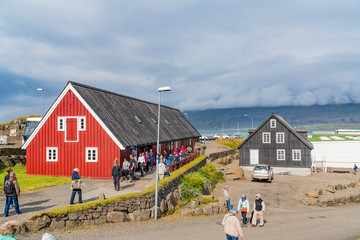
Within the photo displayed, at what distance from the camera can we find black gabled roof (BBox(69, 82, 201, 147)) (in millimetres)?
25891

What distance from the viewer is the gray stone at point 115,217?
16230 mm

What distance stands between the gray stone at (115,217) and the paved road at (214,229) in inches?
14.6

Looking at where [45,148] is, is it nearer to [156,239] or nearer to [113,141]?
[113,141]

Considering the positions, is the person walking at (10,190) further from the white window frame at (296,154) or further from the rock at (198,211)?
the white window frame at (296,154)

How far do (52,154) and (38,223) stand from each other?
43.3ft

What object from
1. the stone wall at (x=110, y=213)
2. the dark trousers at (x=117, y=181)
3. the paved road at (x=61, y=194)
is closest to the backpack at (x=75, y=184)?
the paved road at (x=61, y=194)

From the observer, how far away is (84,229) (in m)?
15.0

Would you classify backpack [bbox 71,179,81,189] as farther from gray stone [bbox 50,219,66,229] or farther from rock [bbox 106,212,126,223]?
rock [bbox 106,212,126,223]

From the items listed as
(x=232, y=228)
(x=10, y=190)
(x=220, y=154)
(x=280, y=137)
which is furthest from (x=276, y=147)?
(x=10, y=190)

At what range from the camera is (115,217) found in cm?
1636

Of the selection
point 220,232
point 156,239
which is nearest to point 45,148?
point 156,239

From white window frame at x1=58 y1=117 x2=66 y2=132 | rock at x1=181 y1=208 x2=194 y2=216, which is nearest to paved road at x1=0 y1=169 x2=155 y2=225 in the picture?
rock at x1=181 y1=208 x2=194 y2=216

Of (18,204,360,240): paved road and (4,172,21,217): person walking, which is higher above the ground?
(4,172,21,217): person walking

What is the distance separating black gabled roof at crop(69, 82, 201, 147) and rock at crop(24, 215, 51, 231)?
10.9 metres
